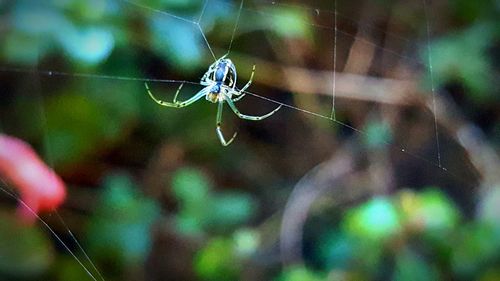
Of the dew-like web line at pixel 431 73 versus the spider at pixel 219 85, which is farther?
the dew-like web line at pixel 431 73

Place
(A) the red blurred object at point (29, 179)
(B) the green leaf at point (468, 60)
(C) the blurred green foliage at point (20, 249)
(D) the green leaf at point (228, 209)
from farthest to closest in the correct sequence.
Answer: (B) the green leaf at point (468, 60)
(D) the green leaf at point (228, 209)
(C) the blurred green foliage at point (20, 249)
(A) the red blurred object at point (29, 179)

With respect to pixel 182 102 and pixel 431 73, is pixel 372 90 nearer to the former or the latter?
pixel 431 73

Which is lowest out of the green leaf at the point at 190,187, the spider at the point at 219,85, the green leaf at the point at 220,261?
the green leaf at the point at 220,261

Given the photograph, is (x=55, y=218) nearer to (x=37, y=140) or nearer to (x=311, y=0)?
(x=37, y=140)

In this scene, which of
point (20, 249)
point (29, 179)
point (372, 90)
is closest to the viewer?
point (29, 179)

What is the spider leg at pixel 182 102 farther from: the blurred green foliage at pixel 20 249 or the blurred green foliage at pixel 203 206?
the blurred green foliage at pixel 20 249

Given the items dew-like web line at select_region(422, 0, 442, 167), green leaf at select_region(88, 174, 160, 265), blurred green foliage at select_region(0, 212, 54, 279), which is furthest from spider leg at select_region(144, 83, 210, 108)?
dew-like web line at select_region(422, 0, 442, 167)

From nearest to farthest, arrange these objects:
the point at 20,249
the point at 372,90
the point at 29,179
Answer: the point at 29,179 < the point at 20,249 < the point at 372,90

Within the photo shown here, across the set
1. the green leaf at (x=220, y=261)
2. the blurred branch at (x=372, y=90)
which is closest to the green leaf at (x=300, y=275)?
the green leaf at (x=220, y=261)

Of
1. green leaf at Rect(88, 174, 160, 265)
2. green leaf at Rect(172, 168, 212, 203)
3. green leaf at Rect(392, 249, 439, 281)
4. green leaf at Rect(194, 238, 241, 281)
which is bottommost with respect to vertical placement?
green leaf at Rect(392, 249, 439, 281)

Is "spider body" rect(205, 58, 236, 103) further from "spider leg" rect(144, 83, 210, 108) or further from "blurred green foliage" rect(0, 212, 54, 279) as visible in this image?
"blurred green foliage" rect(0, 212, 54, 279)

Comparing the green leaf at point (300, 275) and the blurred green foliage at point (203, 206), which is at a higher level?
the blurred green foliage at point (203, 206)

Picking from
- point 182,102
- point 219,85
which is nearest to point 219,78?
A: point 219,85
